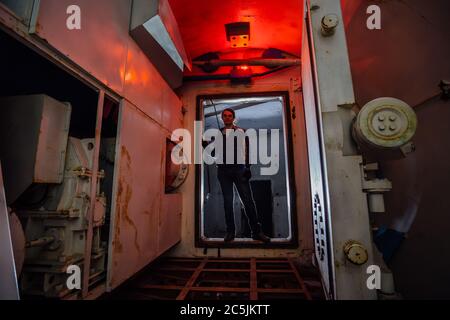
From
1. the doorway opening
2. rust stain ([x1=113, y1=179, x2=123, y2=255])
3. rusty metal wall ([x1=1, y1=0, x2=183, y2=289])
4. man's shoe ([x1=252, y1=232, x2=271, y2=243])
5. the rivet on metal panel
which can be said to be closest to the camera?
the rivet on metal panel

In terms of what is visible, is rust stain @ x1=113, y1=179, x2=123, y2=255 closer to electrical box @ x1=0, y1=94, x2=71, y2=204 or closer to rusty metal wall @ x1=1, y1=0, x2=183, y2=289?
rusty metal wall @ x1=1, y1=0, x2=183, y2=289

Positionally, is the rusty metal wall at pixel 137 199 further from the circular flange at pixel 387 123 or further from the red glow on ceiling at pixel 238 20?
the circular flange at pixel 387 123

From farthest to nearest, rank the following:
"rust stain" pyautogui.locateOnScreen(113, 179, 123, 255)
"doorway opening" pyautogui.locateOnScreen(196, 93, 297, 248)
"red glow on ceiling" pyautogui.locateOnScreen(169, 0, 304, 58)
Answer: "doorway opening" pyautogui.locateOnScreen(196, 93, 297, 248) < "red glow on ceiling" pyautogui.locateOnScreen(169, 0, 304, 58) < "rust stain" pyautogui.locateOnScreen(113, 179, 123, 255)

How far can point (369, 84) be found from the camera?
1673 millimetres

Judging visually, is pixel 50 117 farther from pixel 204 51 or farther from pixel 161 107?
pixel 204 51

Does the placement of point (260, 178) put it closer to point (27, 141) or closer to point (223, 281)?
point (223, 281)

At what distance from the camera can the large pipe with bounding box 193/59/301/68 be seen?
8.99ft

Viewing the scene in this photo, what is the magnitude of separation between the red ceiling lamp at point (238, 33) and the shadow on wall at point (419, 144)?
1329mm

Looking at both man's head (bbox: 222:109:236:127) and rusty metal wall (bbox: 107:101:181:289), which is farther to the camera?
man's head (bbox: 222:109:236:127)

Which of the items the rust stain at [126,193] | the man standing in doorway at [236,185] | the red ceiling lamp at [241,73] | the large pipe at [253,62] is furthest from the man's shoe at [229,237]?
the large pipe at [253,62]

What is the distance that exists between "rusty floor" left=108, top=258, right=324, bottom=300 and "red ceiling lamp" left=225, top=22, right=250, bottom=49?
2605mm

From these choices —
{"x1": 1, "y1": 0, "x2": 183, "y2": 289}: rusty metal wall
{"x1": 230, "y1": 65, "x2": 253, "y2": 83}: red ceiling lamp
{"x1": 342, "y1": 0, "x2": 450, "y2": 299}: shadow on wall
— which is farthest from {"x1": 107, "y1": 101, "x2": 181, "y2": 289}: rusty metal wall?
{"x1": 342, "y1": 0, "x2": 450, "y2": 299}: shadow on wall

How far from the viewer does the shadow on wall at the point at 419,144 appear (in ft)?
4.04

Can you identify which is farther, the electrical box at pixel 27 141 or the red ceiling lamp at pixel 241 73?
the red ceiling lamp at pixel 241 73
